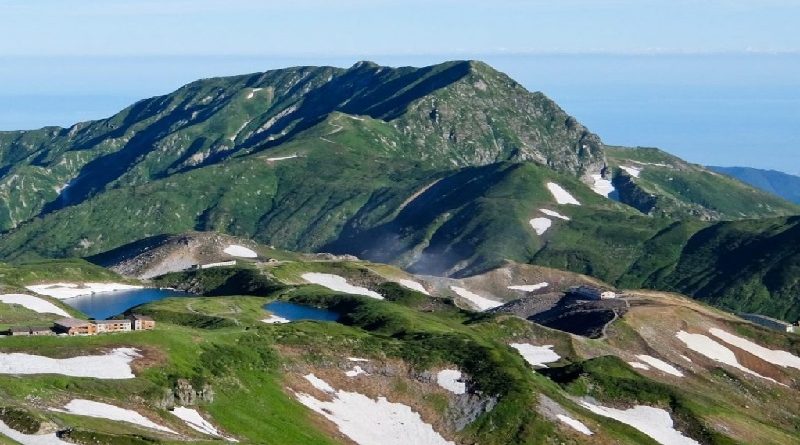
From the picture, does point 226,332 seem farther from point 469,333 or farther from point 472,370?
point 469,333

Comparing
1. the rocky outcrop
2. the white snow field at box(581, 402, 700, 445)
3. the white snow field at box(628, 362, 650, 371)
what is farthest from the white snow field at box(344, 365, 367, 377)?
the white snow field at box(628, 362, 650, 371)

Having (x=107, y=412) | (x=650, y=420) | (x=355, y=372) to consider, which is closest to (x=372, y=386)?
(x=355, y=372)

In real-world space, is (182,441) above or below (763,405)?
above

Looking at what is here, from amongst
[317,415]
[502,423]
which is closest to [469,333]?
[502,423]

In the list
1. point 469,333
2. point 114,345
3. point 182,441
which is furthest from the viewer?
point 469,333

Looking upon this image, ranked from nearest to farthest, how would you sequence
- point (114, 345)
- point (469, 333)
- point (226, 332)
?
point (114, 345) < point (226, 332) < point (469, 333)

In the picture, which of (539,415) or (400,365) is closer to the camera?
(539,415)

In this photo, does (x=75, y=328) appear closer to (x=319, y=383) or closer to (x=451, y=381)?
(x=319, y=383)
